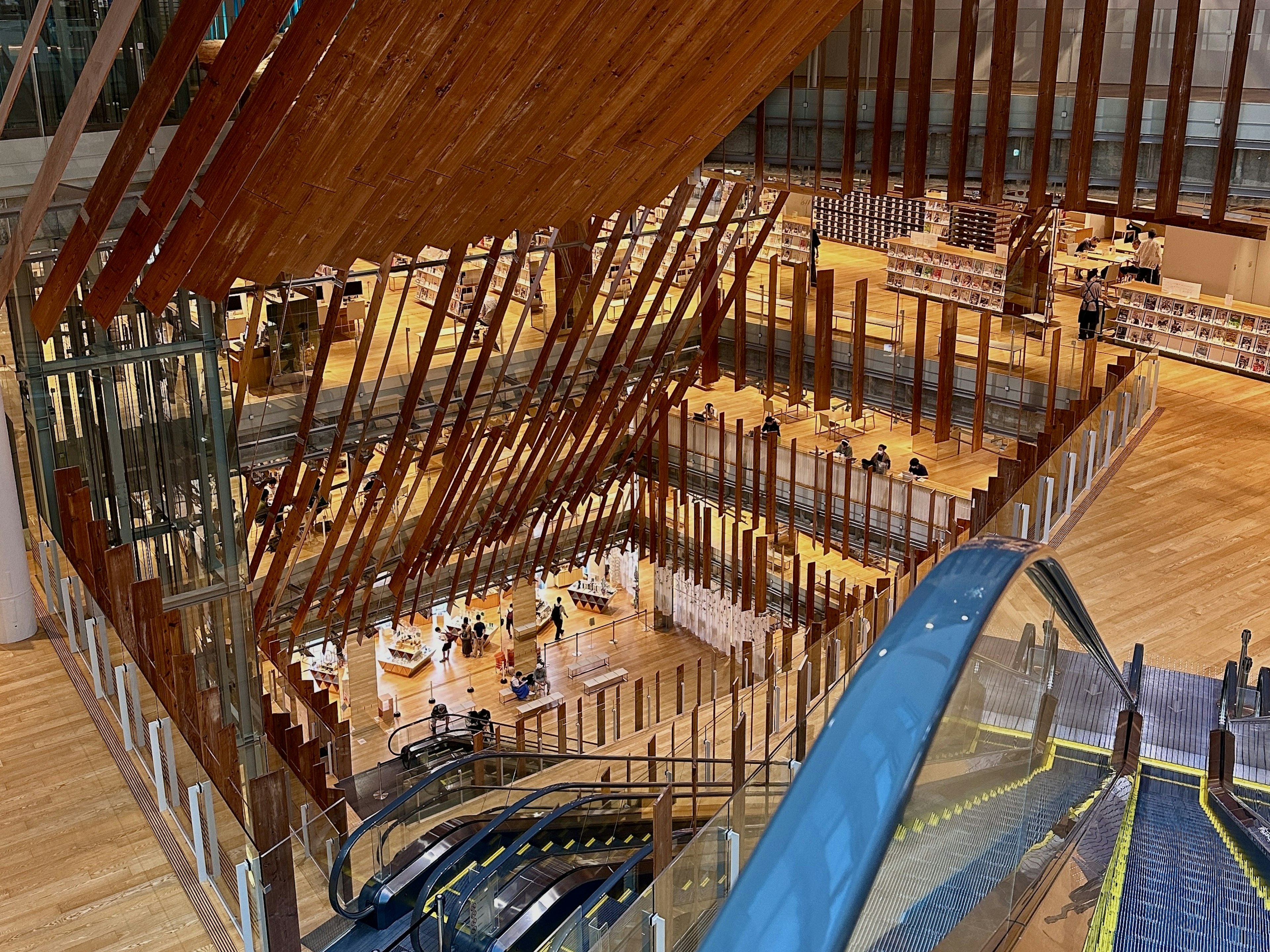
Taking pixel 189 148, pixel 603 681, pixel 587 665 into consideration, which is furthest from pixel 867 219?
pixel 189 148

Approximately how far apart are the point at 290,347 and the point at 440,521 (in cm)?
285

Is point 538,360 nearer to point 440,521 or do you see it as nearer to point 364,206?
point 440,521

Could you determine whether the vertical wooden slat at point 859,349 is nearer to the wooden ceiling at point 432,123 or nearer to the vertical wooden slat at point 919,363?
the vertical wooden slat at point 919,363

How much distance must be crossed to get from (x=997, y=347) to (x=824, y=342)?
5.79 feet

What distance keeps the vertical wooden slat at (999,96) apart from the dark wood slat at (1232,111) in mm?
1572

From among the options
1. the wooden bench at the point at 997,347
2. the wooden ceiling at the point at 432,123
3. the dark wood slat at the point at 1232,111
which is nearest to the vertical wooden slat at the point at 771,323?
the wooden bench at the point at 997,347

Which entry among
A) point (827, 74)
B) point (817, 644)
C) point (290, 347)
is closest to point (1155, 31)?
point (827, 74)

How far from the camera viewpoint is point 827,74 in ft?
35.7

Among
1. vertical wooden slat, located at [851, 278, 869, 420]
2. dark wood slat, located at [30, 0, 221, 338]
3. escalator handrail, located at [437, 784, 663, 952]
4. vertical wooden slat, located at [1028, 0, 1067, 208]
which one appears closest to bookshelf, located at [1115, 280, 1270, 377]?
vertical wooden slat, located at [851, 278, 869, 420]

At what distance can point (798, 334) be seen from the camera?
520 inches

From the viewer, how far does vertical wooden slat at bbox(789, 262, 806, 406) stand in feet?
42.4

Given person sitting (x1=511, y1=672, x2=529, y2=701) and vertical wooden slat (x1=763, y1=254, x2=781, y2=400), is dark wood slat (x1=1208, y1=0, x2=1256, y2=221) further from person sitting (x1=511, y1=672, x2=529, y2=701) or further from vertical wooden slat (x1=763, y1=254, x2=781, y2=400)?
person sitting (x1=511, y1=672, x2=529, y2=701)

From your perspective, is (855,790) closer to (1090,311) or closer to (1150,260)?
(1090,311)

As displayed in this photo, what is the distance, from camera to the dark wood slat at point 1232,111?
8.25 meters
